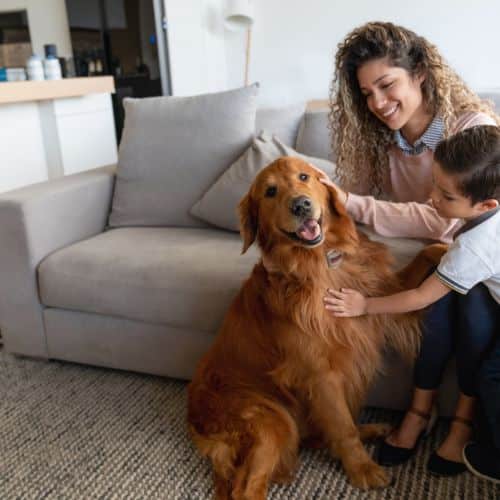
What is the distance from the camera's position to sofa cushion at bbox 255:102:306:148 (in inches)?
100

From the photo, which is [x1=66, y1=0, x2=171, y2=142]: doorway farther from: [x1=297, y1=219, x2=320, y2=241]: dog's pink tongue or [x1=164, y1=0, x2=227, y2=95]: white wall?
[x1=297, y1=219, x2=320, y2=241]: dog's pink tongue

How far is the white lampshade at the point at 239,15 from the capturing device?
4281 millimetres

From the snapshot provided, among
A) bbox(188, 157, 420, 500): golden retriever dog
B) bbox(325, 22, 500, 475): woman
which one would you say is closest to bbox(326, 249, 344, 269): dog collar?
bbox(188, 157, 420, 500): golden retriever dog

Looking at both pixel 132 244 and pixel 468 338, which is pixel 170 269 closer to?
pixel 132 244

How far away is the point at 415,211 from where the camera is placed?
1644mm

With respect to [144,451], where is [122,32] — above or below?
above

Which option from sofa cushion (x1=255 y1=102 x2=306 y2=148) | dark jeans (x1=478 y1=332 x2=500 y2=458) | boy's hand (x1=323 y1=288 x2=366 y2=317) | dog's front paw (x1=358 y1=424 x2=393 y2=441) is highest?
sofa cushion (x1=255 y1=102 x2=306 y2=148)

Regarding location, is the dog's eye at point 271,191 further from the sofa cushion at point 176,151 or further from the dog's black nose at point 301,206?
the sofa cushion at point 176,151

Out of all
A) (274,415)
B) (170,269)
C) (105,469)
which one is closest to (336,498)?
(274,415)

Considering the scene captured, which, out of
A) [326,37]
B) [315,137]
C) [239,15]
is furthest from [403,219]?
[239,15]

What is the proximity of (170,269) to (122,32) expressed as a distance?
376 cm

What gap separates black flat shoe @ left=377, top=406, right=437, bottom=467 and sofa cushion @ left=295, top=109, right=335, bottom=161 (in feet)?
3.95

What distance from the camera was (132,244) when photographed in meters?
2.19

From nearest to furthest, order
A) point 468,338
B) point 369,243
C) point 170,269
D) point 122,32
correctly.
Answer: point 468,338
point 369,243
point 170,269
point 122,32
